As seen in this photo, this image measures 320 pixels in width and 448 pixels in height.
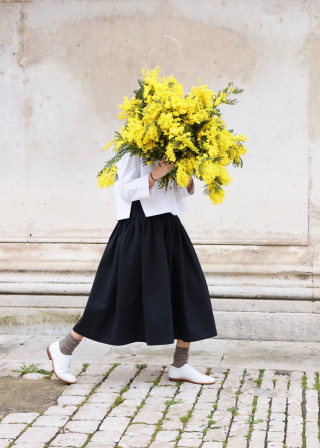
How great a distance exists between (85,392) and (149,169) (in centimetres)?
137

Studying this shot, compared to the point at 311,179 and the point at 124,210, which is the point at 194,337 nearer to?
the point at 124,210

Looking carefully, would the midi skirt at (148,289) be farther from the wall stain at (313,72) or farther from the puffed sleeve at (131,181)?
the wall stain at (313,72)

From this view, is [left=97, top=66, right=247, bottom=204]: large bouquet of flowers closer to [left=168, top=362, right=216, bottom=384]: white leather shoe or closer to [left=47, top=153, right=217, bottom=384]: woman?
[left=47, top=153, right=217, bottom=384]: woman

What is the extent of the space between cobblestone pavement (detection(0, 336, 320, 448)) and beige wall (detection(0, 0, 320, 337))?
1201 mm

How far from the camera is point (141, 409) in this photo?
466 centimetres

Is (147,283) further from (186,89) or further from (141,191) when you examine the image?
(186,89)

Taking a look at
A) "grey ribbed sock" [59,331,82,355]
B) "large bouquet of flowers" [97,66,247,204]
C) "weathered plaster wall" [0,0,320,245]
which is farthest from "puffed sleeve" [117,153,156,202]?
"weathered plaster wall" [0,0,320,245]

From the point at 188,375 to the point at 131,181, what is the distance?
4.12ft

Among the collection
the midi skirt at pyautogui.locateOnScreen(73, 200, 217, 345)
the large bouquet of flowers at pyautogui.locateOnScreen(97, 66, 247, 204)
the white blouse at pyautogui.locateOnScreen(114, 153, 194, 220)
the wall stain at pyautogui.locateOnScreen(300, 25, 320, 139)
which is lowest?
the midi skirt at pyautogui.locateOnScreen(73, 200, 217, 345)

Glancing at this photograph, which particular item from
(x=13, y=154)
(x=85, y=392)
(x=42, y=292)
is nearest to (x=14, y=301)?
(x=42, y=292)

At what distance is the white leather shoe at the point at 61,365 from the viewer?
16.9 ft

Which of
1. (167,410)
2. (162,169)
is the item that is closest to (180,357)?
(167,410)

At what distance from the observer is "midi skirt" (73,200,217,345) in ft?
16.5

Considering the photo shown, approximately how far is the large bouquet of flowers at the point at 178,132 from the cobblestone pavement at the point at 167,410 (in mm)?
1254
